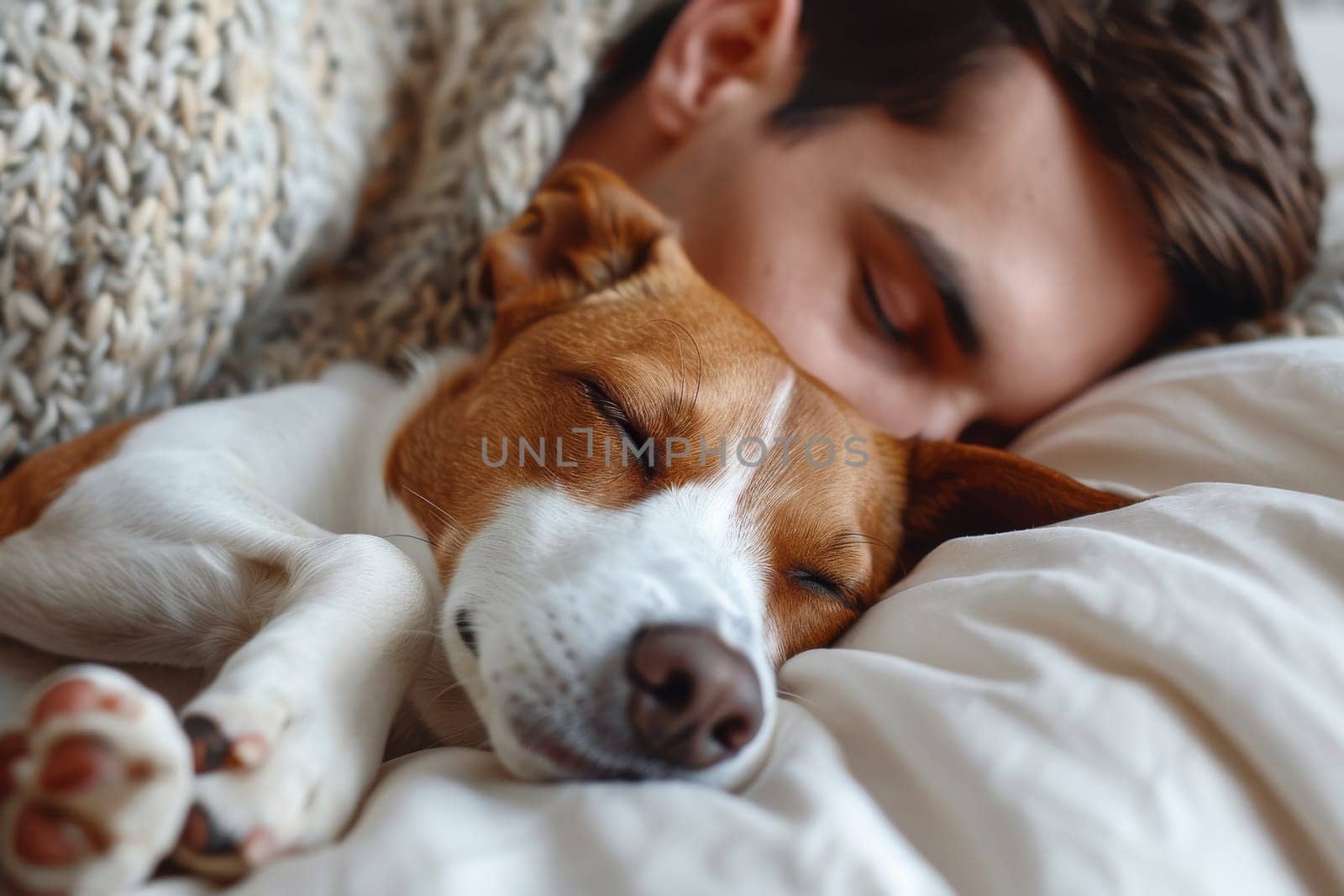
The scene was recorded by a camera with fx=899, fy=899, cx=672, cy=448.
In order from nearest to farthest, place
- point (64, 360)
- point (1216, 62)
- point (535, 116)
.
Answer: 1. point (64, 360)
2. point (1216, 62)
3. point (535, 116)

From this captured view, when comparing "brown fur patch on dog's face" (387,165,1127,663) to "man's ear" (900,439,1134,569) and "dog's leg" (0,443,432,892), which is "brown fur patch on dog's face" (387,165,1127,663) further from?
"dog's leg" (0,443,432,892)

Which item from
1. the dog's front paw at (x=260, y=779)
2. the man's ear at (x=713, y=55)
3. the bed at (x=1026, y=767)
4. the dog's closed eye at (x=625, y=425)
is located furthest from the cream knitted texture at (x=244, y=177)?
the bed at (x=1026, y=767)

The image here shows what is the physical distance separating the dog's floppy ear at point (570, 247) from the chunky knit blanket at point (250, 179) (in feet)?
1.04

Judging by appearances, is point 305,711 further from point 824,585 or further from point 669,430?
point 824,585

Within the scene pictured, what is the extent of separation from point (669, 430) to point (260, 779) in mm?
745

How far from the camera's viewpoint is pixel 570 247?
1887 mm

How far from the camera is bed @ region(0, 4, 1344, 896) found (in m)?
0.80

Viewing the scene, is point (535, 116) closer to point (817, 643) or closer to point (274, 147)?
point (274, 147)

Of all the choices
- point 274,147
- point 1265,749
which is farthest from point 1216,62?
point 274,147

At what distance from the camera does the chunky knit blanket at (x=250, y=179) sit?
166 cm

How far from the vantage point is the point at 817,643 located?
1424 mm

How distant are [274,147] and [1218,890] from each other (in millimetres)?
2029

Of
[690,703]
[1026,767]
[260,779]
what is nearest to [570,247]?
[690,703]

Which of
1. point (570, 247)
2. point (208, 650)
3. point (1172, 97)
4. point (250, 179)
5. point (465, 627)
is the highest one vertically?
point (1172, 97)
